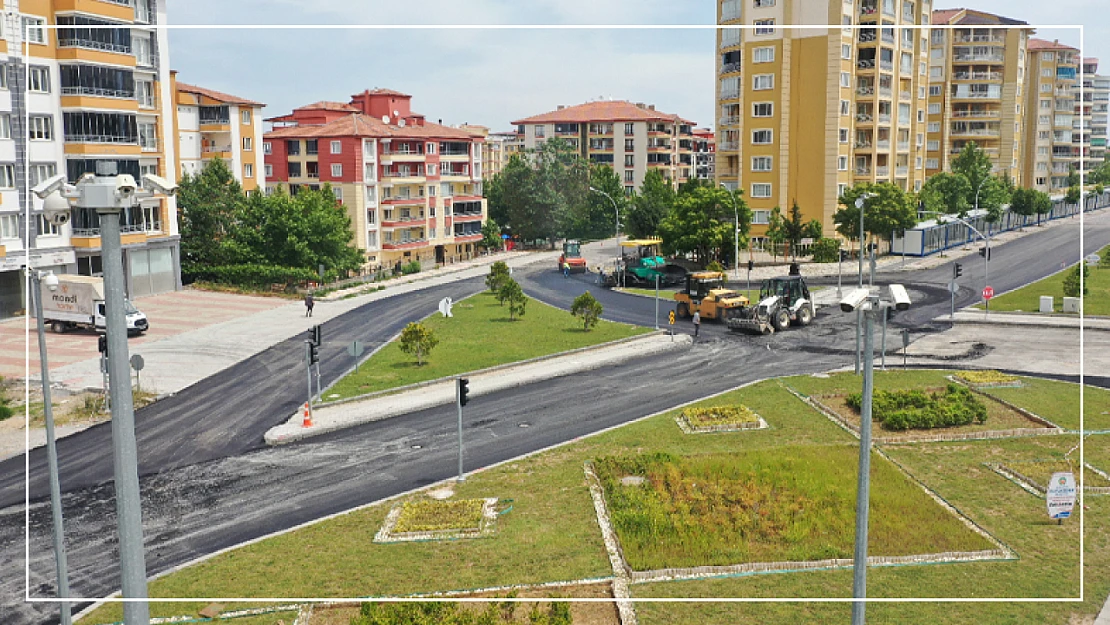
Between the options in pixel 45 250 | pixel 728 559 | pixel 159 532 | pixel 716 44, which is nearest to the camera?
pixel 728 559

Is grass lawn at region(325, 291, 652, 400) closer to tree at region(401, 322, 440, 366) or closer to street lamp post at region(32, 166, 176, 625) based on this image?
tree at region(401, 322, 440, 366)

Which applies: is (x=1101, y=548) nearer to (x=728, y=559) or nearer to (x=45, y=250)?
(x=728, y=559)

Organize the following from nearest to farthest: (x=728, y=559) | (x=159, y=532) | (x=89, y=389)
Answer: (x=728, y=559) → (x=159, y=532) → (x=89, y=389)

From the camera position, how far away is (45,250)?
51.9 m

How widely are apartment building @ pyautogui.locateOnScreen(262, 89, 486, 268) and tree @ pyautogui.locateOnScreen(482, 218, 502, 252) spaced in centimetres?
419

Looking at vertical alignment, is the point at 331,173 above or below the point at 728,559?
above

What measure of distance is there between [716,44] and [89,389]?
2619 inches

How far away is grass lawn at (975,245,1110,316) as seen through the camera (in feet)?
176

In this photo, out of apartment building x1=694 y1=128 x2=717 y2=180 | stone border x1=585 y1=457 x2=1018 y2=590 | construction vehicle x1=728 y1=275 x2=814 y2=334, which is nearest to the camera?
stone border x1=585 y1=457 x2=1018 y2=590

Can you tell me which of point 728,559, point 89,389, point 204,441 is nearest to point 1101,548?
point 728,559

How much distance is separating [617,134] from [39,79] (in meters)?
86.1

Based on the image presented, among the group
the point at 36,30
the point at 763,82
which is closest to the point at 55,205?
the point at 36,30

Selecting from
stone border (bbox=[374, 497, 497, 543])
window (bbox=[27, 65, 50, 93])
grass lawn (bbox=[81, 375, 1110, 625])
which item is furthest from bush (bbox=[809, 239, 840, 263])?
stone border (bbox=[374, 497, 497, 543])

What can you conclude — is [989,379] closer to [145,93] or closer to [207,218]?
[145,93]
